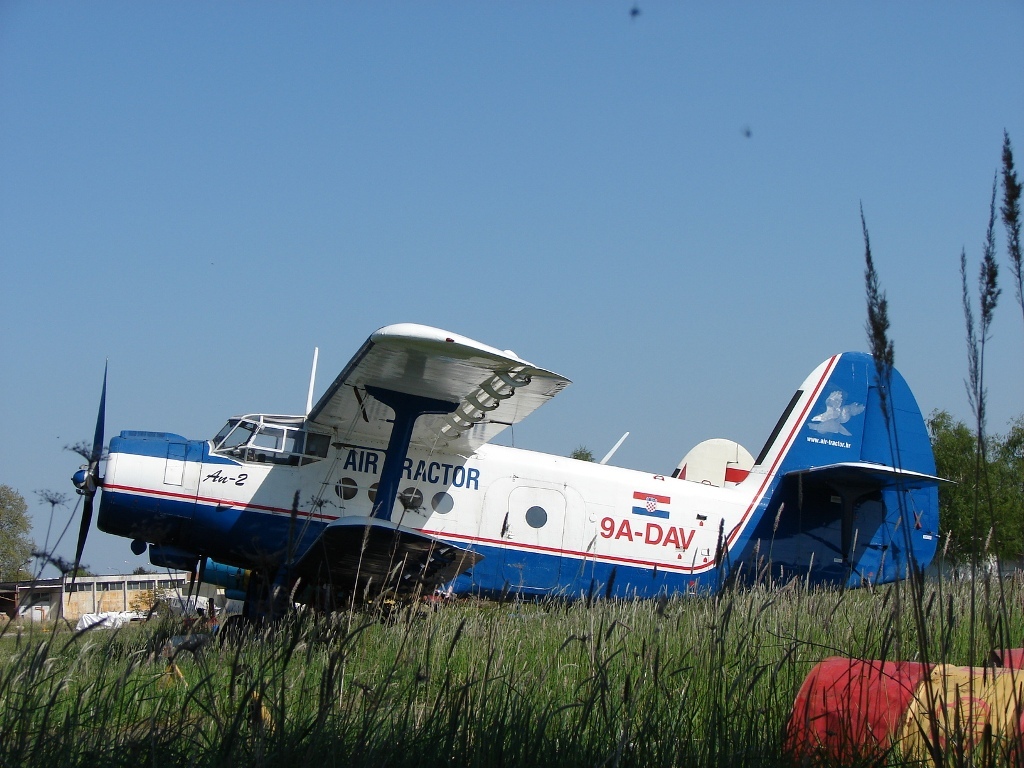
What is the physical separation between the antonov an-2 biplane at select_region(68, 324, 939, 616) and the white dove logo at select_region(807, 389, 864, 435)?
11.5 inches

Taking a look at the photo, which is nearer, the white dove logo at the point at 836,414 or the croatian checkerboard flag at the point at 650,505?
the croatian checkerboard flag at the point at 650,505

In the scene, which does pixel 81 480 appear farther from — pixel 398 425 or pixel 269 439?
pixel 398 425

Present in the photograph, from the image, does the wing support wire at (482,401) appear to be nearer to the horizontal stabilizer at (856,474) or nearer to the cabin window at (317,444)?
the cabin window at (317,444)

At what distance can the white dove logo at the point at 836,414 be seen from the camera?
1395 cm

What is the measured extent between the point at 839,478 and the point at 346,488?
6822 millimetres

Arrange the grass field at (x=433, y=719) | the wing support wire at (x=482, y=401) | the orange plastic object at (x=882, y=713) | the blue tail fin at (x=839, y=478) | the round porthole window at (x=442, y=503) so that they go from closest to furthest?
the grass field at (x=433, y=719) < the orange plastic object at (x=882, y=713) < the wing support wire at (x=482, y=401) < the round porthole window at (x=442, y=503) < the blue tail fin at (x=839, y=478)

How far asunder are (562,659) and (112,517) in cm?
780

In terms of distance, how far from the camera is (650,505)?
1248cm

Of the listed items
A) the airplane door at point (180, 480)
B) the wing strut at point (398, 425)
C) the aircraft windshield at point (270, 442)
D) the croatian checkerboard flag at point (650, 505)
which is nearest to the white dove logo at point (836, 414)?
the croatian checkerboard flag at point (650, 505)

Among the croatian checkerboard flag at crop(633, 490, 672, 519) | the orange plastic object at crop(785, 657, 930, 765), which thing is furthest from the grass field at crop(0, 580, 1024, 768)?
the croatian checkerboard flag at crop(633, 490, 672, 519)

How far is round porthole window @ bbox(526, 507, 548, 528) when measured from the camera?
12.0 metres

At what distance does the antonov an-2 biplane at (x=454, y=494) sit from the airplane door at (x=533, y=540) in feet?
0.06

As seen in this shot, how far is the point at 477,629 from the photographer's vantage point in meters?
4.62

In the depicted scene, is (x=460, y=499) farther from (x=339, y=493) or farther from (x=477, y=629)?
(x=477, y=629)
